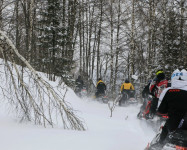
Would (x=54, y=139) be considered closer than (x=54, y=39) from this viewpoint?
Yes

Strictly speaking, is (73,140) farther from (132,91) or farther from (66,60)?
(66,60)

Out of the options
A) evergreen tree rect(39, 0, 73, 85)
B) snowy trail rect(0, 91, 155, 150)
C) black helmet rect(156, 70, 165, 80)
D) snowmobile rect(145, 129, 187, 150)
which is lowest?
snowy trail rect(0, 91, 155, 150)

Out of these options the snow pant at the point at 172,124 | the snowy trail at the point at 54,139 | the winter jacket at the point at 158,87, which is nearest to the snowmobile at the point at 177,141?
the snow pant at the point at 172,124

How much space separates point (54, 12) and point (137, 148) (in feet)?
41.0

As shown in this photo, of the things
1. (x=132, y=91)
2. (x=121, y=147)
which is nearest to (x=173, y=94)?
(x=121, y=147)

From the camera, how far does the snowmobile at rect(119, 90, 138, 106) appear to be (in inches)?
530

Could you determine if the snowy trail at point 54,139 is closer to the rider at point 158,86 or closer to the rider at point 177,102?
the rider at point 177,102

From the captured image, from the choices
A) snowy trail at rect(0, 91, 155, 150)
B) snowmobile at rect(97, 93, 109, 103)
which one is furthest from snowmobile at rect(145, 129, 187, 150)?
snowmobile at rect(97, 93, 109, 103)

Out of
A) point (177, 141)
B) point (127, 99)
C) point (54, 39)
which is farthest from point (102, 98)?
point (177, 141)

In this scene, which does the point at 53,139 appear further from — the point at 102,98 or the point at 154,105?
the point at 102,98

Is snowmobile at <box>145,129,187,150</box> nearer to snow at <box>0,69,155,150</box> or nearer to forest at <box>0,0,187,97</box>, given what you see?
snow at <box>0,69,155,150</box>

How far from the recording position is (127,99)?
13.6 metres

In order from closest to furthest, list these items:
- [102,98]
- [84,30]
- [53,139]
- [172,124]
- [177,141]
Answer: [177,141], [172,124], [53,139], [102,98], [84,30]

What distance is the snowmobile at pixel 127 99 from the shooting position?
44.2 feet
